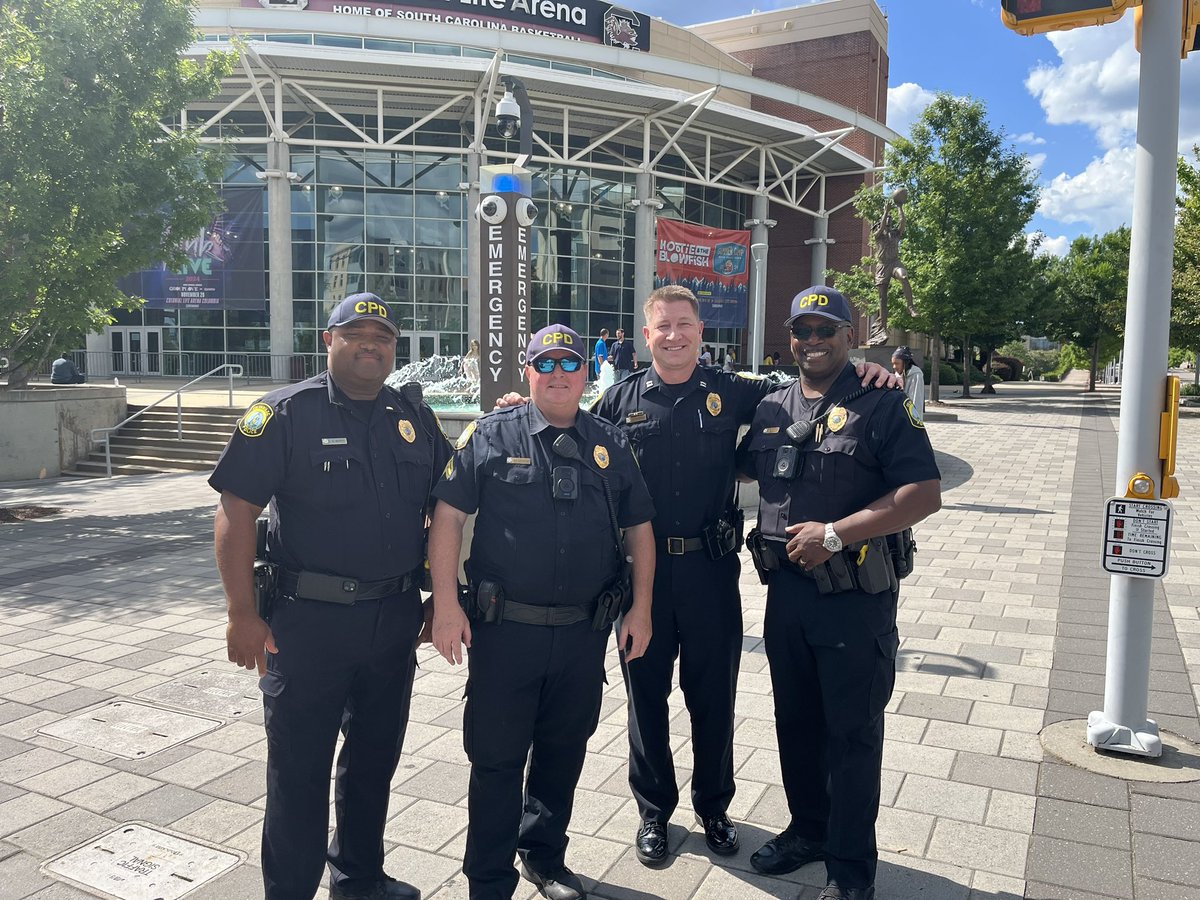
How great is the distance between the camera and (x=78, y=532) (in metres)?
9.84

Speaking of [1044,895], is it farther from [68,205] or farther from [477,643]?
[68,205]

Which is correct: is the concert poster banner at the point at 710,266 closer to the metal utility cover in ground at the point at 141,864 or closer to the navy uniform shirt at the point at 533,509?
the navy uniform shirt at the point at 533,509

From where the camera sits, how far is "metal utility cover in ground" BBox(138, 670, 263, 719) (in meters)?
4.68

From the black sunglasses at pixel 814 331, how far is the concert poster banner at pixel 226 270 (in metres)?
30.1

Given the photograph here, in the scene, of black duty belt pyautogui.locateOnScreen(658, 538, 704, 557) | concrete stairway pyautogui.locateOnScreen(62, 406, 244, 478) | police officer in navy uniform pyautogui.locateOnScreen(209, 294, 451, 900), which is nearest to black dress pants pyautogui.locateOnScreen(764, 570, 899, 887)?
black duty belt pyautogui.locateOnScreen(658, 538, 704, 557)

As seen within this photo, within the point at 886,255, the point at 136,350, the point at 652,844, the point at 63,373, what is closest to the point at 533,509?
the point at 652,844

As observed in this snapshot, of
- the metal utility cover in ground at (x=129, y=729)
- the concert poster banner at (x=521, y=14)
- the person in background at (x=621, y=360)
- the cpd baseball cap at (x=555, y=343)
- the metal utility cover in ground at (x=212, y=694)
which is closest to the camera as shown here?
the cpd baseball cap at (x=555, y=343)

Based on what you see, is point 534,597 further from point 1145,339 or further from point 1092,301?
point 1092,301

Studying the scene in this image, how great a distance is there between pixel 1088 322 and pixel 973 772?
4137 centimetres

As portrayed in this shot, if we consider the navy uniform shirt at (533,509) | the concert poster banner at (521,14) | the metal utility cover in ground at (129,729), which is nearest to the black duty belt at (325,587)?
the navy uniform shirt at (533,509)

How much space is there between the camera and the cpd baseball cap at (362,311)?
2.89m

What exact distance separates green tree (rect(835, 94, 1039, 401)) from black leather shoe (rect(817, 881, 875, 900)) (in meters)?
28.1

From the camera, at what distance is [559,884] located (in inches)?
117

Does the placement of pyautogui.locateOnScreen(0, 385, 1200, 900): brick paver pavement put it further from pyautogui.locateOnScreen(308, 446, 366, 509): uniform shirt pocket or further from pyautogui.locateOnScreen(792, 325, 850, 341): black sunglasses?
pyautogui.locateOnScreen(792, 325, 850, 341): black sunglasses
